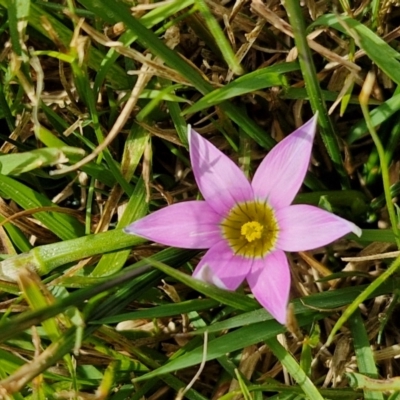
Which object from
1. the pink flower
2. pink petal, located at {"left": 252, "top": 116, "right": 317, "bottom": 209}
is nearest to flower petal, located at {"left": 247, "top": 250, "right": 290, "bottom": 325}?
the pink flower

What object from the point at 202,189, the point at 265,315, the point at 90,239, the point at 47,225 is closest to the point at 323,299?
the point at 265,315

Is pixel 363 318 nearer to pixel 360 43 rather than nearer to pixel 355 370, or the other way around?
pixel 355 370

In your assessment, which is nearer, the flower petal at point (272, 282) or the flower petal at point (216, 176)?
the flower petal at point (272, 282)

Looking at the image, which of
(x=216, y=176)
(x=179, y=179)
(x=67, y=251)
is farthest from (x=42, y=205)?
(x=216, y=176)

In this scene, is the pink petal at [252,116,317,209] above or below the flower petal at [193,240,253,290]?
above

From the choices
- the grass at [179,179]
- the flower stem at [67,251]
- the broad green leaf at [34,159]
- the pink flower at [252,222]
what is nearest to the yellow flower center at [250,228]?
the pink flower at [252,222]

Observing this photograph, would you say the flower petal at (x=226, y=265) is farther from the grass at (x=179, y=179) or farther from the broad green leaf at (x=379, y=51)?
the broad green leaf at (x=379, y=51)

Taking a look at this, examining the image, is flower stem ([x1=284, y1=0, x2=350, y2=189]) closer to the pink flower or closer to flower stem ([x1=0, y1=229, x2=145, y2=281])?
the pink flower
